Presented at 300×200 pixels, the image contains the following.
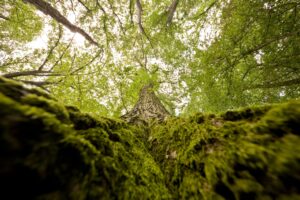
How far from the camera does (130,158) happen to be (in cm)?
133

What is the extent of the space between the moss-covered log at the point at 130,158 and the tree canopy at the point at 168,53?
13.1 ft

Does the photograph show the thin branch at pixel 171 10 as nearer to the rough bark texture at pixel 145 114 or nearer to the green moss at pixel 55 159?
the rough bark texture at pixel 145 114

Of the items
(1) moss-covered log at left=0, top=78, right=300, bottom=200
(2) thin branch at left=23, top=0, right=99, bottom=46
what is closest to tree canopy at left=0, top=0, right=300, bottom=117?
(2) thin branch at left=23, top=0, right=99, bottom=46

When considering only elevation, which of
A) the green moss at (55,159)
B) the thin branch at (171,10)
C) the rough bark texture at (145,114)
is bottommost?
the green moss at (55,159)

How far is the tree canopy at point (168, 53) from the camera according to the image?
189 inches

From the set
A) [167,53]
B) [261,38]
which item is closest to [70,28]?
[167,53]

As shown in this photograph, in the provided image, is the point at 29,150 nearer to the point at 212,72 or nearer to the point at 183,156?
the point at 183,156

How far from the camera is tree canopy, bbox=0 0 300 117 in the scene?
15.8 ft

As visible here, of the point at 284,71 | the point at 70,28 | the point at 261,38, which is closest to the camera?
the point at 261,38

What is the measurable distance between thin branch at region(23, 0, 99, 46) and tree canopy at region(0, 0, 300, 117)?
0.03 meters

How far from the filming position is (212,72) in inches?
201

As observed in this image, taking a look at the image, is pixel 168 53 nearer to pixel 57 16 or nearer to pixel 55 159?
pixel 57 16

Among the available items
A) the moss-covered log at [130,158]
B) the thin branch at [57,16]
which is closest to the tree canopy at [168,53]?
the thin branch at [57,16]

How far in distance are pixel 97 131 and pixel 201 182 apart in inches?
30.1
